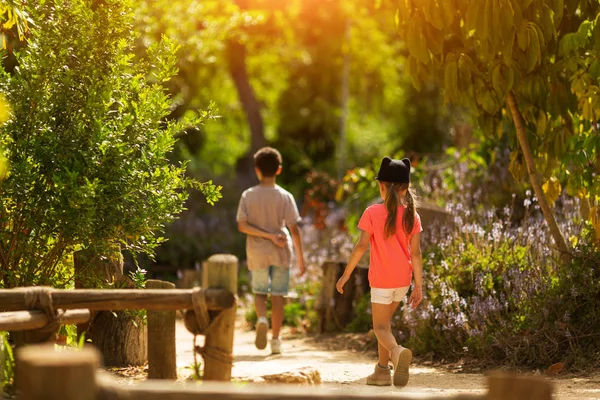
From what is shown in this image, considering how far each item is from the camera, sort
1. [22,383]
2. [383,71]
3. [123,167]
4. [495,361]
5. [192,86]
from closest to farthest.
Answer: [22,383]
[123,167]
[495,361]
[192,86]
[383,71]

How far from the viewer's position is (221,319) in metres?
4.85

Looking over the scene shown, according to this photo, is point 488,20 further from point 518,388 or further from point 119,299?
Answer: point 518,388

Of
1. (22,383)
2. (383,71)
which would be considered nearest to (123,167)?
(22,383)

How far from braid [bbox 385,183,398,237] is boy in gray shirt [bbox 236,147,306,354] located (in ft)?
6.10

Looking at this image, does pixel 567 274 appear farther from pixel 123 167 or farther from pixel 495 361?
pixel 123 167

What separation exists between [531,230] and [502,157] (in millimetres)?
2640

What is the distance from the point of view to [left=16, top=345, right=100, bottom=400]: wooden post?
323 centimetres

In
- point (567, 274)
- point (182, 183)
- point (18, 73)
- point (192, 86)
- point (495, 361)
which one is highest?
point (192, 86)

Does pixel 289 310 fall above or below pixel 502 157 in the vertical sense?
below

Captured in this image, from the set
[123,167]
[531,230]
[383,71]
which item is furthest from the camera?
[383,71]

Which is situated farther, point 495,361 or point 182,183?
point 495,361

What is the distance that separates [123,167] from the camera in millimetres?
6391

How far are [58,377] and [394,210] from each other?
3739 mm

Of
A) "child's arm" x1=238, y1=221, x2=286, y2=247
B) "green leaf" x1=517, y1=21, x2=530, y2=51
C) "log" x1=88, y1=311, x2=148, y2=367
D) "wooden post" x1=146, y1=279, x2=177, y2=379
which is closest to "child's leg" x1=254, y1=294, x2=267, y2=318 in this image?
"child's arm" x1=238, y1=221, x2=286, y2=247
